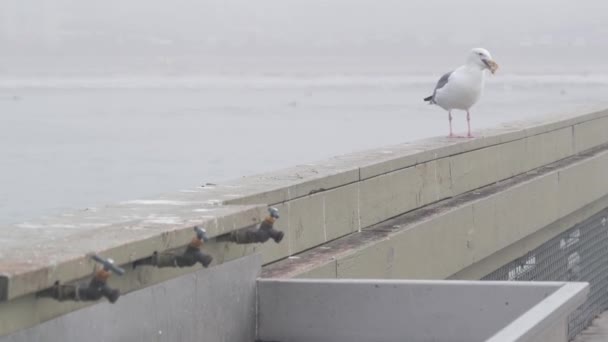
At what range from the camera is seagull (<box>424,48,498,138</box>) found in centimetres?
1060

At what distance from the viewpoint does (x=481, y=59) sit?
10602 mm

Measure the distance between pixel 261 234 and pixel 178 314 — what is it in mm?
420

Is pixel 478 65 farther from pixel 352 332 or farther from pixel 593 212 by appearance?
pixel 352 332

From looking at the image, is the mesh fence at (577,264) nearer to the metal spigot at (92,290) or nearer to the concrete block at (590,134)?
the concrete block at (590,134)

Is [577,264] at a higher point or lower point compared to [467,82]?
lower

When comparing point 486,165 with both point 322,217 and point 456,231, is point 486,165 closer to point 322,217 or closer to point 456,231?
point 456,231

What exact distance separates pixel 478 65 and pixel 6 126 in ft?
98.9

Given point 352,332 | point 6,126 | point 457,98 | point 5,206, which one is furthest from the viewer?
point 6,126

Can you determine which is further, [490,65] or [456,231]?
[490,65]

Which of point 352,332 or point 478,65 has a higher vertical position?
point 478,65

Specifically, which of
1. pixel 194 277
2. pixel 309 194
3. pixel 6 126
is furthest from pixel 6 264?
pixel 6 126

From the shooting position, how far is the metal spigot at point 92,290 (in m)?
3.76

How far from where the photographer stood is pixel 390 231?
7250 mm

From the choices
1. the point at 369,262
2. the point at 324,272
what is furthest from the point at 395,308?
the point at 369,262
